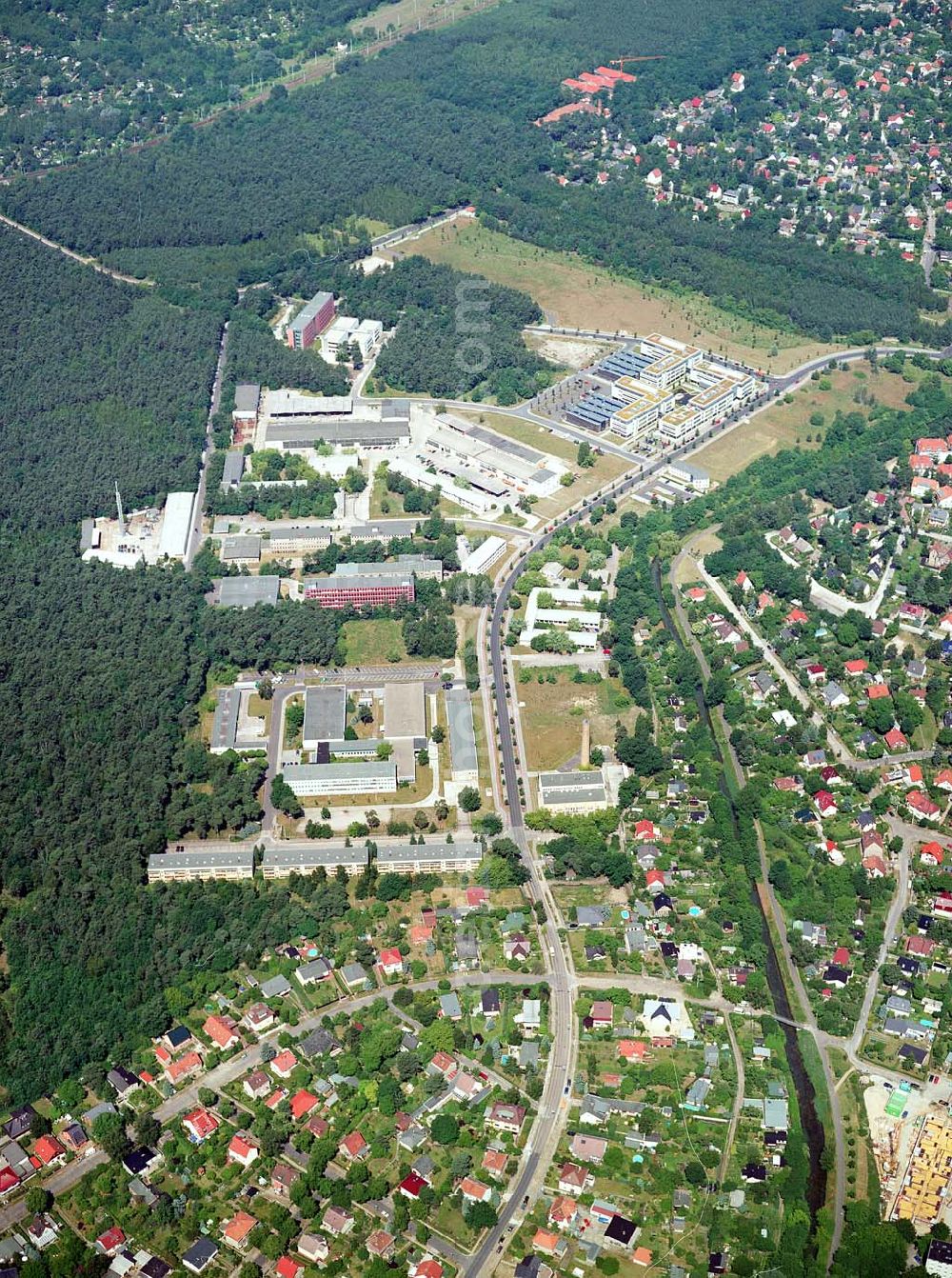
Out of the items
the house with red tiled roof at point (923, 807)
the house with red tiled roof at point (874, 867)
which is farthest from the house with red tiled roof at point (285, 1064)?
the house with red tiled roof at point (923, 807)

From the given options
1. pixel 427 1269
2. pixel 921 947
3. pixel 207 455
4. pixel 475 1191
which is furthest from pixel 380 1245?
pixel 207 455

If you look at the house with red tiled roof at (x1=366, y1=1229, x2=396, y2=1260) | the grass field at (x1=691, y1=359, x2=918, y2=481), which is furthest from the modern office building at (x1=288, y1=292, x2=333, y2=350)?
the house with red tiled roof at (x1=366, y1=1229, x2=396, y2=1260)

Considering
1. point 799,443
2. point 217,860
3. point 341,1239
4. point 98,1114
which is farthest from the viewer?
point 799,443

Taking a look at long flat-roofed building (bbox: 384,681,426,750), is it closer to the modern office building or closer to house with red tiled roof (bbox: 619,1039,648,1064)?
house with red tiled roof (bbox: 619,1039,648,1064)

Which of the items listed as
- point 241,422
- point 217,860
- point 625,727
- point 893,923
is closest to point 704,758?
point 625,727

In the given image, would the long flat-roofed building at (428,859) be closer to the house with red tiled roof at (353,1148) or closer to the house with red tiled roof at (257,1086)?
the house with red tiled roof at (257,1086)

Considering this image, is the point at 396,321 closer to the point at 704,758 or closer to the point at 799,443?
the point at 799,443

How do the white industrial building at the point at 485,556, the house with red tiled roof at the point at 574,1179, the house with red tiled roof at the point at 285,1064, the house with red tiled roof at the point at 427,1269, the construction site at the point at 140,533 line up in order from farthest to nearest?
the construction site at the point at 140,533 < the white industrial building at the point at 485,556 < the house with red tiled roof at the point at 285,1064 < the house with red tiled roof at the point at 574,1179 < the house with red tiled roof at the point at 427,1269

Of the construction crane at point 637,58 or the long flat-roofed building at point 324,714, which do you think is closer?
the long flat-roofed building at point 324,714

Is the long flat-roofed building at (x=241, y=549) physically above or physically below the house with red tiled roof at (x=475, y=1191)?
below
